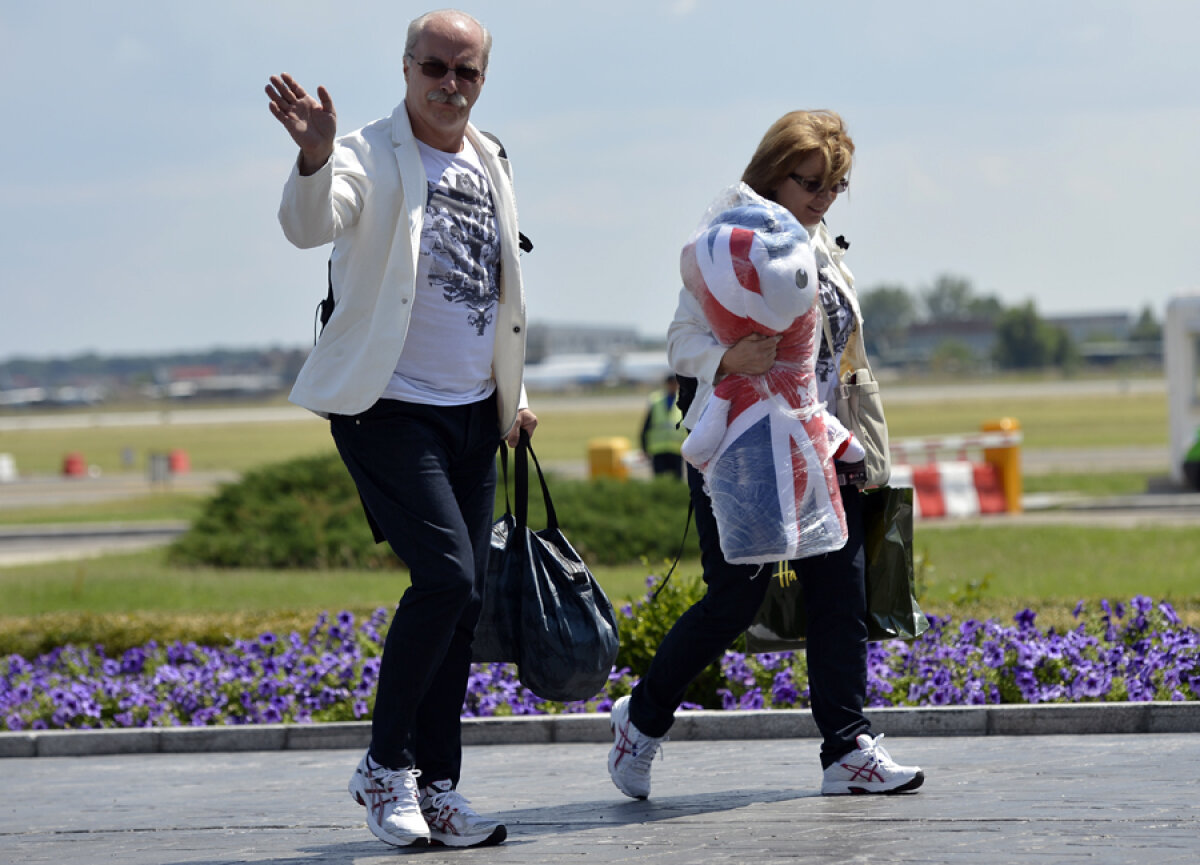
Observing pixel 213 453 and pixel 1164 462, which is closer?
pixel 1164 462

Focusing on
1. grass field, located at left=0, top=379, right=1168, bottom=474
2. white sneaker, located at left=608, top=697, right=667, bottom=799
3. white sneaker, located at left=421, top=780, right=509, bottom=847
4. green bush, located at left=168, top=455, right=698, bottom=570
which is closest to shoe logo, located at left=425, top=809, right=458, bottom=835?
white sneaker, located at left=421, top=780, right=509, bottom=847

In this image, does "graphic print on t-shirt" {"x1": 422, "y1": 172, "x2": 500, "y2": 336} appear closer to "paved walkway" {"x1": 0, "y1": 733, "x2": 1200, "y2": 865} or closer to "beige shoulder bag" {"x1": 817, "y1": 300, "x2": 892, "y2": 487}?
"beige shoulder bag" {"x1": 817, "y1": 300, "x2": 892, "y2": 487}

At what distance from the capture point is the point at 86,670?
7.94 meters

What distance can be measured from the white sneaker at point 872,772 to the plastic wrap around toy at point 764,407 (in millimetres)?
593

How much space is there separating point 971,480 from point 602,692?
13.2 meters

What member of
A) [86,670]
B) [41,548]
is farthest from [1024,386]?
[86,670]

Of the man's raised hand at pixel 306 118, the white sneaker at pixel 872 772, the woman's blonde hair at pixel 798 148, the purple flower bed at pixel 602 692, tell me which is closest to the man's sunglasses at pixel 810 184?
the woman's blonde hair at pixel 798 148

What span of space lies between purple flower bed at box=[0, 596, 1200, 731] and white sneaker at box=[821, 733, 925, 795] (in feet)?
4.67

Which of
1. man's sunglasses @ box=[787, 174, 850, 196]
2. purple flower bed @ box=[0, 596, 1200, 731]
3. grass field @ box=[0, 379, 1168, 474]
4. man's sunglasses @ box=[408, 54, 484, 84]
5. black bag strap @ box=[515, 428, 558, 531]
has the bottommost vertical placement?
grass field @ box=[0, 379, 1168, 474]

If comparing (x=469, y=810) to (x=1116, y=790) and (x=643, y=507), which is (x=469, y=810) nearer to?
(x=1116, y=790)

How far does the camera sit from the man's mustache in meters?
4.06

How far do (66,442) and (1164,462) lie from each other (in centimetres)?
5093

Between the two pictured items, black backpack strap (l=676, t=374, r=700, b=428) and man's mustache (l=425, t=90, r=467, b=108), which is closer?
man's mustache (l=425, t=90, r=467, b=108)

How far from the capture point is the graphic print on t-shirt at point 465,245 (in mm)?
4098
